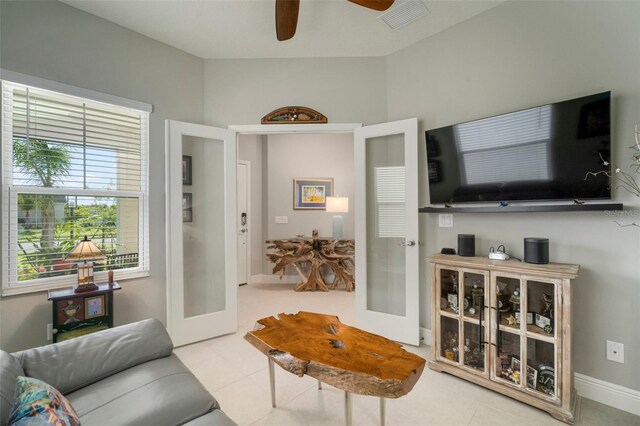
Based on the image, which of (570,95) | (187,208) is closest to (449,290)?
(570,95)

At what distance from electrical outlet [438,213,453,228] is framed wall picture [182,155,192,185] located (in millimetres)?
2503

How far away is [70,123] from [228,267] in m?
1.85

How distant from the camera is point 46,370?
1.31 metres

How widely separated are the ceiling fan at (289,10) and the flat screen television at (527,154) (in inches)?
45.6

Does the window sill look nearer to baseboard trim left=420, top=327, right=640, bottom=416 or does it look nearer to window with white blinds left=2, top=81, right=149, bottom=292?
window with white blinds left=2, top=81, right=149, bottom=292

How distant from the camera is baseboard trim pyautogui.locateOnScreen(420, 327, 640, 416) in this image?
1.79 metres

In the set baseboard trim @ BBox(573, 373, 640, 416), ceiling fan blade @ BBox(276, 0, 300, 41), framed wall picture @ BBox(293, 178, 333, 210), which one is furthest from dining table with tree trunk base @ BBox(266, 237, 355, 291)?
ceiling fan blade @ BBox(276, 0, 300, 41)

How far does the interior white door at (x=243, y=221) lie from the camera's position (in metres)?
Answer: 5.02

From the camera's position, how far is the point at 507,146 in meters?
2.13

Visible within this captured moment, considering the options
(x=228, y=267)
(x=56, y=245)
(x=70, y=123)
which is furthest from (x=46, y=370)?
(x=70, y=123)

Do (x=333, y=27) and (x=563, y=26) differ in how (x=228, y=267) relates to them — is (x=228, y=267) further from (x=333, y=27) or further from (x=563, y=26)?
(x=563, y=26)

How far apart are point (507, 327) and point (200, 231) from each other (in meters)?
2.81

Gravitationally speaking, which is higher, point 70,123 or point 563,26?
point 563,26

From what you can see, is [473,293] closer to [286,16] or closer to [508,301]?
[508,301]
